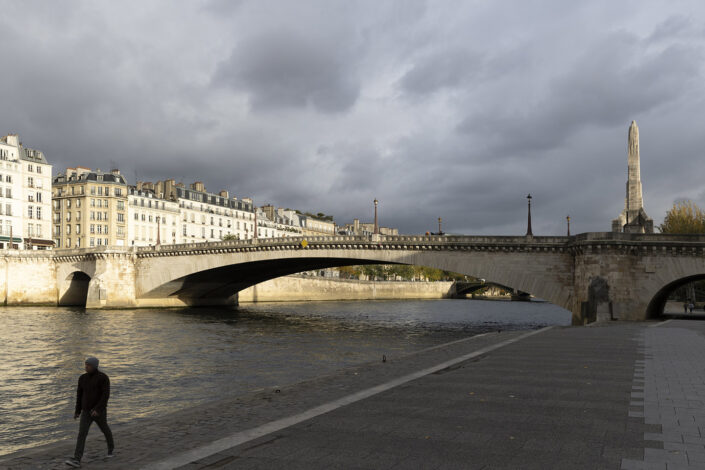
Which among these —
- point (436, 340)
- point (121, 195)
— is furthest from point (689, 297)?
point (121, 195)

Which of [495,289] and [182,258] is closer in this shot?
[182,258]

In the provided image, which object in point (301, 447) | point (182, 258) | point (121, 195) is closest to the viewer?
point (301, 447)

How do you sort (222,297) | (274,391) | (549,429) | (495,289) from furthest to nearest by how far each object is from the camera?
(495,289)
(222,297)
(274,391)
(549,429)

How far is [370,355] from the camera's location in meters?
28.3

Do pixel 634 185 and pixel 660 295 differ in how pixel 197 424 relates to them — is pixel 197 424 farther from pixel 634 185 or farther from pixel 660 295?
pixel 634 185

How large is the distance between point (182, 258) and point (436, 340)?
36.1 meters

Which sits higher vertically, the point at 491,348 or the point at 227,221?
the point at 227,221

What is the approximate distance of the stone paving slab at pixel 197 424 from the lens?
835 centimetres

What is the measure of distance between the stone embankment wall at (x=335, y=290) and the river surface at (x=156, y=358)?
40520 mm

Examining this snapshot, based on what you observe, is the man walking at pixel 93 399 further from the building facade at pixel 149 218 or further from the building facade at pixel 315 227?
the building facade at pixel 315 227

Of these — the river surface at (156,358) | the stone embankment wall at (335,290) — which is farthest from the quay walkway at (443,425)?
the stone embankment wall at (335,290)

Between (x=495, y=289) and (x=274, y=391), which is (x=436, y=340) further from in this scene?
(x=495, y=289)

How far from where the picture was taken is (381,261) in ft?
181

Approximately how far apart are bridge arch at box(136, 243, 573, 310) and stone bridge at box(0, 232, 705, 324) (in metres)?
0.08
